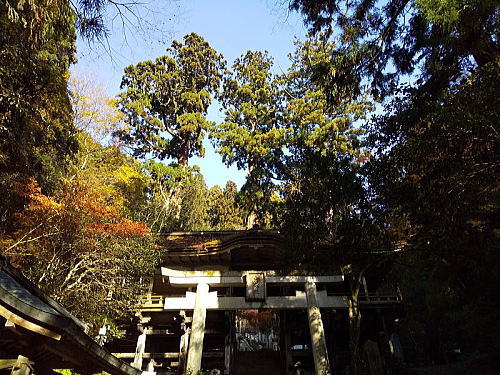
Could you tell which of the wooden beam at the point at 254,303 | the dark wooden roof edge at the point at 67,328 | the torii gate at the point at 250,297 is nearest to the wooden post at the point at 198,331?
the torii gate at the point at 250,297

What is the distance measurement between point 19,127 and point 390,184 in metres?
10.5

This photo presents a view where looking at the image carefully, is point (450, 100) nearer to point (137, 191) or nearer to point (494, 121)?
point (494, 121)

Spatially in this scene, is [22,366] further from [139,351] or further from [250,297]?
[139,351]

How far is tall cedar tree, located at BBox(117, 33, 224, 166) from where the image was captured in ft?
70.9

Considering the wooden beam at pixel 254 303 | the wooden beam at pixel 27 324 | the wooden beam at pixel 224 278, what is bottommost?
the wooden beam at pixel 27 324

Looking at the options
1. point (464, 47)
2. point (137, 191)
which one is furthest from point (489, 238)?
point (137, 191)

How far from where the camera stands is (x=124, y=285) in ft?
35.7

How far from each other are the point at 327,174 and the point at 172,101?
16.4 m

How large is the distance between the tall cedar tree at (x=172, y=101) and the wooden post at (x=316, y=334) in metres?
14.8

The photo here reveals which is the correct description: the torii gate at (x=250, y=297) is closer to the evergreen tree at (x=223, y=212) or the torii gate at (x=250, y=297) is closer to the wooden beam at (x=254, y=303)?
the wooden beam at (x=254, y=303)

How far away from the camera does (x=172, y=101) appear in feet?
76.5

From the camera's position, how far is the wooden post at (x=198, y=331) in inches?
354

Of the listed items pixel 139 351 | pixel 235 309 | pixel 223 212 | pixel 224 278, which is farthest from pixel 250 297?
pixel 223 212

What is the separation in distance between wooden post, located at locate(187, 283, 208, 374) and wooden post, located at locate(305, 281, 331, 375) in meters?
3.40
